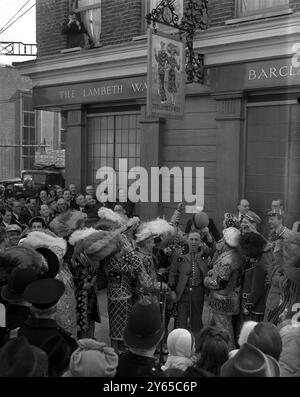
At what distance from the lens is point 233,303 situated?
5781 mm

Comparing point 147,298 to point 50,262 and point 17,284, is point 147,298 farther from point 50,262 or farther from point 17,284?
point 17,284

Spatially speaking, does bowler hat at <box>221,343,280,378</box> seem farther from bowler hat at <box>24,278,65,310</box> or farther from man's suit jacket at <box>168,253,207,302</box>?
man's suit jacket at <box>168,253,207,302</box>

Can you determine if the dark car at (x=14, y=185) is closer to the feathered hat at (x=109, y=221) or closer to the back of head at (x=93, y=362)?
the feathered hat at (x=109, y=221)

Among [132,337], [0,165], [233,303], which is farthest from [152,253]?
[0,165]

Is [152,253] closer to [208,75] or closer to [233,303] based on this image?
[233,303]

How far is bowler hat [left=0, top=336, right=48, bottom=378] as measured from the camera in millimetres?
2689

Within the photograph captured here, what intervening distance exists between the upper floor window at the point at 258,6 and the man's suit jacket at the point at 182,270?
14.7 ft

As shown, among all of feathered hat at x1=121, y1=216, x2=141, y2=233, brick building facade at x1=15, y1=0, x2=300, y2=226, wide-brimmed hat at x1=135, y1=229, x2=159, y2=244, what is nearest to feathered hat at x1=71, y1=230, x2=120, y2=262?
wide-brimmed hat at x1=135, y1=229, x2=159, y2=244

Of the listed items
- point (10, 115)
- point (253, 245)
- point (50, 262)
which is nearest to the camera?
point (50, 262)

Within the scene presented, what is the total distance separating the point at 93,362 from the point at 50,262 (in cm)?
214

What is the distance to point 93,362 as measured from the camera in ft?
9.19

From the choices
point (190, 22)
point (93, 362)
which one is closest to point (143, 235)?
point (93, 362)

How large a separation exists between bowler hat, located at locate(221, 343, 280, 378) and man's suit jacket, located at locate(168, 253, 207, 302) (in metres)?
3.60
